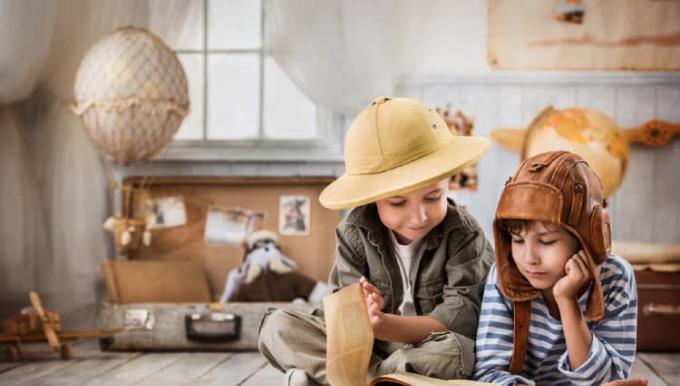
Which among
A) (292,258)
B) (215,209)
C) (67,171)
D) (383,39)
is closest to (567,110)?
(383,39)

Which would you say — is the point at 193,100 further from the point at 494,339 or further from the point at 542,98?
the point at 494,339

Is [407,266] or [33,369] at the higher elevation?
[407,266]

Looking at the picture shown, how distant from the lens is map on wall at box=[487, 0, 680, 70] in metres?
2.71

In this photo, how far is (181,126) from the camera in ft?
9.32

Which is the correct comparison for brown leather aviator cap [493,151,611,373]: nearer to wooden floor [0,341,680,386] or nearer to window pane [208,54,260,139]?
wooden floor [0,341,680,386]

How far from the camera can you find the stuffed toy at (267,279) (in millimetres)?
2547

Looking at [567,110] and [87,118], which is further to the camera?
[567,110]

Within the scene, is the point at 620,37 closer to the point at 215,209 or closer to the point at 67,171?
the point at 215,209

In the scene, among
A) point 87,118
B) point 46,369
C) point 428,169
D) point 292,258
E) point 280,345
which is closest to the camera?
point 428,169

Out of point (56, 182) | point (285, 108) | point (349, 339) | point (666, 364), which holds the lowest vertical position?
point (666, 364)

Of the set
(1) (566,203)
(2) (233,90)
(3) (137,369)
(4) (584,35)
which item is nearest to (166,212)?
(2) (233,90)

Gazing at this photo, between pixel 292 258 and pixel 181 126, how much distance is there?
1.90ft

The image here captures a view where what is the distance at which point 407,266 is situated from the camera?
170 cm

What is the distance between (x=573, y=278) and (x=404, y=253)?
44 centimetres
